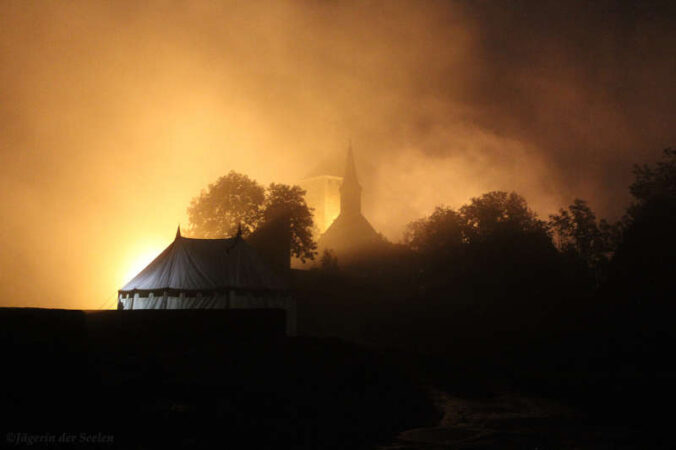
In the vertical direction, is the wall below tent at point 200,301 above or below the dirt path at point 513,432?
above

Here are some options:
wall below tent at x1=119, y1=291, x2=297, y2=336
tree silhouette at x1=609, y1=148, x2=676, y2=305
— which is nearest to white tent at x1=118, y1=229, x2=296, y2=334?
wall below tent at x1=119, y1=291, x2=297, y2=336

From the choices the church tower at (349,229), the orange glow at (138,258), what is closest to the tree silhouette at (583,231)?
the church tower at (349,229)

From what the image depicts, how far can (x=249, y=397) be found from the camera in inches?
356

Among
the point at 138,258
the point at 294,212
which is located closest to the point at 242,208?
the point at 294,212

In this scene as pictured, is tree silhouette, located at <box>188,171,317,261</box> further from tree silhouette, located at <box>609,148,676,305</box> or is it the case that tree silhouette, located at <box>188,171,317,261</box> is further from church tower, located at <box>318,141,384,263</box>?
tree silhouette, located at <box>609,148,676,305</box>

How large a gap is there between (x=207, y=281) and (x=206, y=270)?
753mm

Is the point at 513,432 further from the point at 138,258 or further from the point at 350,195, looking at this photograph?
the point at 350,195

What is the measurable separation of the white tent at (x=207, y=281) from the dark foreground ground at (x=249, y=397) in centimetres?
1195

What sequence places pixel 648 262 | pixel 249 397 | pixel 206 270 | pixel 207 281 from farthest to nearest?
1. pixel 206 270
2. pixel 207 281
3. pixel 648 262
4. pixel 249 397

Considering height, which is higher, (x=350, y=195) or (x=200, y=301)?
(x=350, y=195)

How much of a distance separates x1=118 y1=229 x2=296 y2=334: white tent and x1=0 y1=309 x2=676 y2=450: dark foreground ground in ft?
39.2

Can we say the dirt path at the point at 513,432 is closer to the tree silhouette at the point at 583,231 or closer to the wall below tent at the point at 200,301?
the wall below tent at the point at 200,301

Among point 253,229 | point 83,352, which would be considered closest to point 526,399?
point 83,352

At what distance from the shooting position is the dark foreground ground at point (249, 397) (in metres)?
7.34
